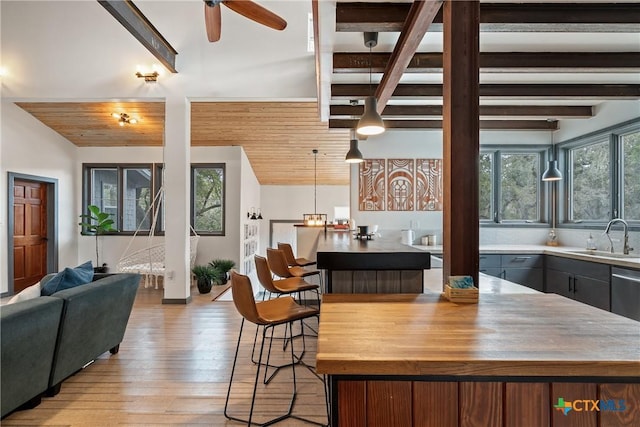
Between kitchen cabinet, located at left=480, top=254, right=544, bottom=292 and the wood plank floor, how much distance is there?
2.82 metres

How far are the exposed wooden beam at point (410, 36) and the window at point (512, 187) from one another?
3.02 m

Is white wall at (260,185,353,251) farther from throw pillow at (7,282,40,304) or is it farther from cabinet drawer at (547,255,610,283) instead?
throw pillow at (7,282,40,304)

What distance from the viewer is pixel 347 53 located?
3086mm

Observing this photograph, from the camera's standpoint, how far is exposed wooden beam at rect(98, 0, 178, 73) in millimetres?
3294

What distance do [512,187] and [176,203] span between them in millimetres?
5253

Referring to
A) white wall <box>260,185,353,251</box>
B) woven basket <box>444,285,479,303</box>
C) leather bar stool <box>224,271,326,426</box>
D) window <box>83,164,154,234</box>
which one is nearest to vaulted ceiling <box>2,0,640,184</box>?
window <box>83,164,154,234</box>

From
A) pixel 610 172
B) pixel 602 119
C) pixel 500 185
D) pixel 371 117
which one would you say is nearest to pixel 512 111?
pixel 602 119

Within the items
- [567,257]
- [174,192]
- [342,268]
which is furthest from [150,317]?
[567,257]

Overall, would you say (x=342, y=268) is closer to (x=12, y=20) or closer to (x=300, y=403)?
(x=300, y=403)

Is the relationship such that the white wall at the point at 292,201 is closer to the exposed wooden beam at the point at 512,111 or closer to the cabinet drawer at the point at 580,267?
the exposed wooden beam at the point at 512,111

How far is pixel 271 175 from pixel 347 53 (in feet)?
17.2

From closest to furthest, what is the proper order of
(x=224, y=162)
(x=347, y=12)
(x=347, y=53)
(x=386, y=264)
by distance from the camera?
(x=386, y=264), (x=347, y=12), (x=347, y=53), (x=224, y=162)

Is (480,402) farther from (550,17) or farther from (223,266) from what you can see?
(223,266)

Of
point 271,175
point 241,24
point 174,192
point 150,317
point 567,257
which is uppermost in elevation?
point 241,24
